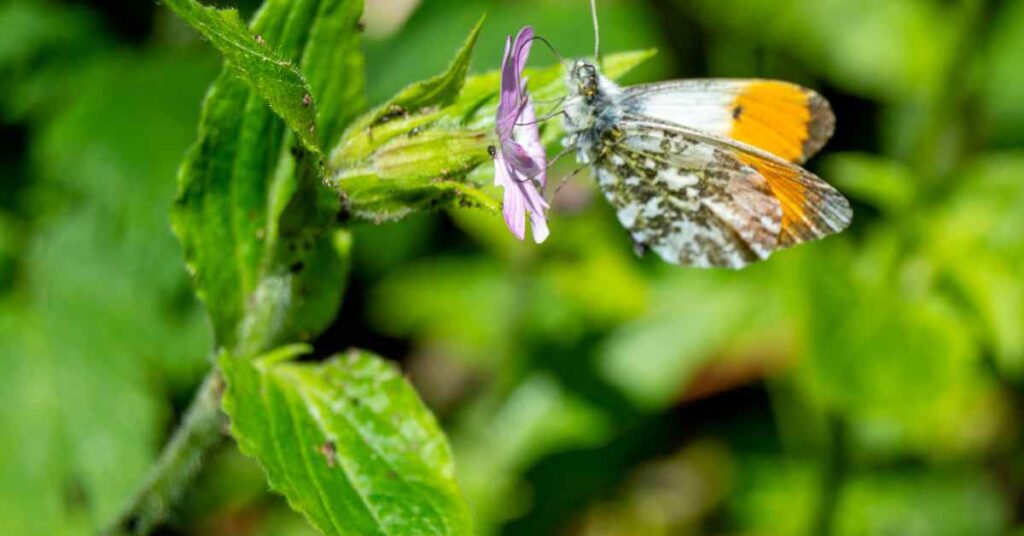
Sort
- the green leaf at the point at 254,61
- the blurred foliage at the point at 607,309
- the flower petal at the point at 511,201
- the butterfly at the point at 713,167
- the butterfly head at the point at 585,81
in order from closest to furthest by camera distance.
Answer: the green leaf at the point at 254,61 < the flower petal at the point at 511,201 < the butterfly head at the point at 585,81 < the butterfly at the point at 713,167 < the blurred foliage at the point at 607,309

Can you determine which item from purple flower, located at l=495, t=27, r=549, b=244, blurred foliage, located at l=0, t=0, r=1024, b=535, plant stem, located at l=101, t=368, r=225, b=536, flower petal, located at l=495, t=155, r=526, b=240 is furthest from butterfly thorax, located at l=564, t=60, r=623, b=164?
blurred foliage, located at l=0, t=0, r=1024, b=535

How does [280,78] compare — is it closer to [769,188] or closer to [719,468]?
[769,188]

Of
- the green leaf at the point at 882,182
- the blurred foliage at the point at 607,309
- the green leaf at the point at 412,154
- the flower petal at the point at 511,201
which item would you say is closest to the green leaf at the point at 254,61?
the green leaf at the point at 412,154

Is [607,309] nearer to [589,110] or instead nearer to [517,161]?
[589,110]

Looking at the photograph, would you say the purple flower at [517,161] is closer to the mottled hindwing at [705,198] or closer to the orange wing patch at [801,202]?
the mottled hindwing at [705,198]

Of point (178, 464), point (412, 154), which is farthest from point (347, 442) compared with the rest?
point (412, 154)

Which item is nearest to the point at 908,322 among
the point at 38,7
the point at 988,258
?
the point at 988,258
